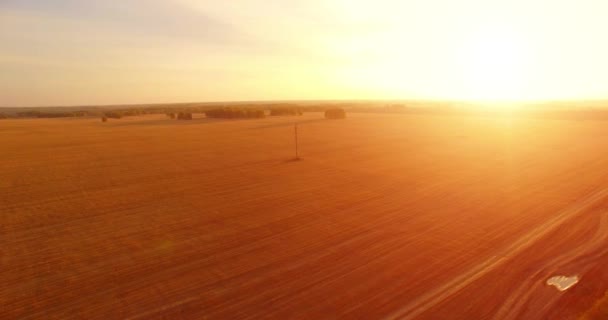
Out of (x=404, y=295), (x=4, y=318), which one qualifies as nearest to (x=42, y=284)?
(x=4, y=318)

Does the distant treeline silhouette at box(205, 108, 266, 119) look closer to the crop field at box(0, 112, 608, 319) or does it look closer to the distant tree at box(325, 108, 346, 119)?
the distant tree at box(325, 108, 346, 119)

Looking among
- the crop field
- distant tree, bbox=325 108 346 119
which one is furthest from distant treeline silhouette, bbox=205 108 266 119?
the crop field

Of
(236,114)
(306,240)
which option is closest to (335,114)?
(236,114)

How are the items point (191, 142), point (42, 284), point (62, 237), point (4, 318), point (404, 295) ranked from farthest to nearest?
point (191, 142)
point (62, 237)
point (42, 284)
point (404, 295)
point (4, 318)

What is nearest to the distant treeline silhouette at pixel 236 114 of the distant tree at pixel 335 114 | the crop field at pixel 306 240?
the distant tree at pixel 335 114

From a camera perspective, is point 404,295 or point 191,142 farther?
point 191,142

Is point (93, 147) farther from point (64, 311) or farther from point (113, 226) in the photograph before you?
point (64, 311)

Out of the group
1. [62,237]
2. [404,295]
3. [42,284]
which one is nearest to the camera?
[404,295]

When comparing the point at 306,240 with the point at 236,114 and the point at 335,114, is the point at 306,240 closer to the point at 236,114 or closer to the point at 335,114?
the point at 335,114
